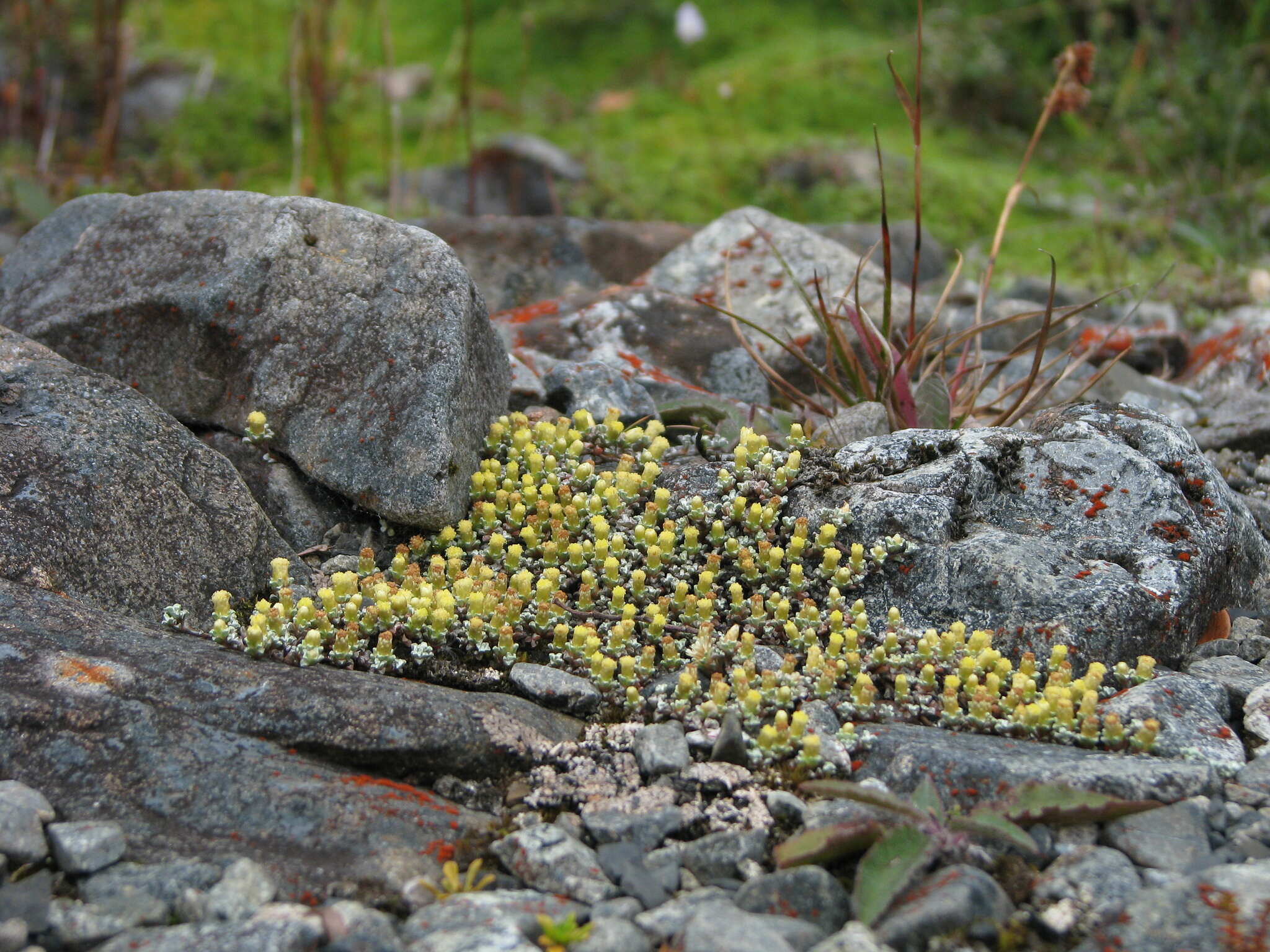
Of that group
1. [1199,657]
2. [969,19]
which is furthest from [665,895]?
[969,19]

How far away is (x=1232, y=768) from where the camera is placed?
317 centimetres

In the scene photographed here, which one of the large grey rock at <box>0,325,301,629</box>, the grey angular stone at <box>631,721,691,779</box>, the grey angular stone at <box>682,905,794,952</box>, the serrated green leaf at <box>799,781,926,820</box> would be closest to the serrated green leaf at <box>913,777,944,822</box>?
the serrated green leaf at <box>799,781,926,820</box>

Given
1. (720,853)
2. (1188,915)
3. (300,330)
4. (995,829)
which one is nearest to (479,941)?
(720,853)

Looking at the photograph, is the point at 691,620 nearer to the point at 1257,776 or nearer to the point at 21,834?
the point at 1257,776

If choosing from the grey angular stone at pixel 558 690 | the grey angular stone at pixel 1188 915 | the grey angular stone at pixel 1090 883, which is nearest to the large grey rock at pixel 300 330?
the grey angular stone at pixel 558 690

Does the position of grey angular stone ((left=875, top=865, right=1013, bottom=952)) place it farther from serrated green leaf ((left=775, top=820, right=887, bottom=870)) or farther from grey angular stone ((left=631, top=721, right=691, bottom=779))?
grey angular stone ((left=631, top=721, right=691, bottom=779))

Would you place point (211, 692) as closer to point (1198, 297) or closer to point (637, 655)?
point (637, 655)

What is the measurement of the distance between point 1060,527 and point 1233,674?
76 centimetres

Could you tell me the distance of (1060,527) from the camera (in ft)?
13.3

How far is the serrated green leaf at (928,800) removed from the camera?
2.84 metres

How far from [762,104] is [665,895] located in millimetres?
10324

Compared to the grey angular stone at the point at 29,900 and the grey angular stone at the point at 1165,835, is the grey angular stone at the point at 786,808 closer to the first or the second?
the grey angular stone at the point at 1165,835

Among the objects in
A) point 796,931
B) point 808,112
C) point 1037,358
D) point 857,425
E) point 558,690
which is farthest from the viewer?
point 808,112

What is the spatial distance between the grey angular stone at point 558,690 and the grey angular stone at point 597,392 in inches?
70.0
